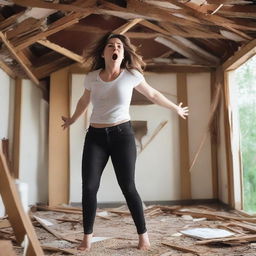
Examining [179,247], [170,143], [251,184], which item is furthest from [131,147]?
[251,184]

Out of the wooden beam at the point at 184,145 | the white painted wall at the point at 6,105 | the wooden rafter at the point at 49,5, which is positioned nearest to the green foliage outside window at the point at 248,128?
the wooden beam at the point at 184,145

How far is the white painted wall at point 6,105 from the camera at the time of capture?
3.67m

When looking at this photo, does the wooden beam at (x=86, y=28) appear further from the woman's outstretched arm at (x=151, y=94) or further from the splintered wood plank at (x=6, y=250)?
the splintered wood plank at (x=6, y=250)

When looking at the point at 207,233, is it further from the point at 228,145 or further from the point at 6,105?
the point at 6,105

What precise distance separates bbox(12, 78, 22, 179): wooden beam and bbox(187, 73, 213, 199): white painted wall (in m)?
2.18

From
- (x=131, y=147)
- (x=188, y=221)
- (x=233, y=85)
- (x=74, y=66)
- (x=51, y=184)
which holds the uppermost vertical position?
(x=74, y=66)

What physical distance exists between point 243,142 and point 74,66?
239 centimetres

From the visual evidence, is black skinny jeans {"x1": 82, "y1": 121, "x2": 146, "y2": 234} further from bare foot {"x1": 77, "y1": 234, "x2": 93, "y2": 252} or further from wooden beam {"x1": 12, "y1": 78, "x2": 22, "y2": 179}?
wooden beam {"x1": 12, "y1": 78, "x2": 22, "y2": 179}

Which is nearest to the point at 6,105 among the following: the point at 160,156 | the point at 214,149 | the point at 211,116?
the point at 160,156

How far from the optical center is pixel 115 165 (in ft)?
6.67

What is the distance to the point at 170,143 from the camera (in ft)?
14.1

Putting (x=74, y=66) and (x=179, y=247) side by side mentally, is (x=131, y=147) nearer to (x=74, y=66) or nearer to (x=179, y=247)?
(x=179, y=247)

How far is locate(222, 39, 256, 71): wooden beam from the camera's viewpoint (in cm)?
333

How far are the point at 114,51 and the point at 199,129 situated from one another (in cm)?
252
